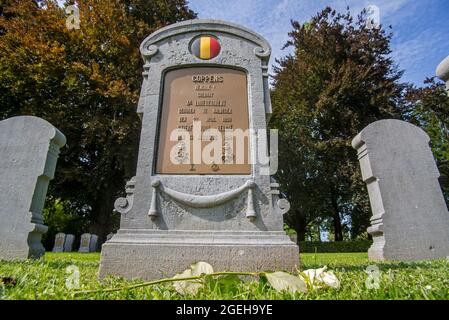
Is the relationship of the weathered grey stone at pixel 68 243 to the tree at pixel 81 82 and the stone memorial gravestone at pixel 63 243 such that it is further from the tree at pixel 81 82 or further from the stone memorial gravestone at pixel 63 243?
the tree at pixel 81 82

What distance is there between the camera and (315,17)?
725 inches

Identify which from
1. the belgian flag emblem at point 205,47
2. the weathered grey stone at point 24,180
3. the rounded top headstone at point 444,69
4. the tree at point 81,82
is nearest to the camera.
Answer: the rounded top headstone at point 444,69

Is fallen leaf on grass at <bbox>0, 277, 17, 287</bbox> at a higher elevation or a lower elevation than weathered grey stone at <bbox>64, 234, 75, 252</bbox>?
lower

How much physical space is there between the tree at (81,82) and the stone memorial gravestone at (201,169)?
29.3 feet

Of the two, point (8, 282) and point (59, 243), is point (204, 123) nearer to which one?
point (8, 282)

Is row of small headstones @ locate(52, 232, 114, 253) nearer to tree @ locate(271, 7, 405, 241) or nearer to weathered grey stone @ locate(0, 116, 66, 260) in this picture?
weathered grey stone @ locate(0, 116, 66, 260)

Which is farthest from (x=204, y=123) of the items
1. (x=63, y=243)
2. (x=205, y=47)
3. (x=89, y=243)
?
(x=63, y=243)

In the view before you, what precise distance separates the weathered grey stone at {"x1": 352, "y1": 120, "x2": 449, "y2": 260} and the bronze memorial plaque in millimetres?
4070

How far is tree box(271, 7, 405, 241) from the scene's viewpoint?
645 inches

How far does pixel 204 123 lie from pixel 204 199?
1.04m

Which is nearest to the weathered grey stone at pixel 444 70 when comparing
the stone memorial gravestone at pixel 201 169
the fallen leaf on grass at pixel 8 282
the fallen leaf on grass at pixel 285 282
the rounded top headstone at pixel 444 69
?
the rounded top headstone at pixel 444 69

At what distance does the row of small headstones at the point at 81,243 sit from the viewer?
13.9 m

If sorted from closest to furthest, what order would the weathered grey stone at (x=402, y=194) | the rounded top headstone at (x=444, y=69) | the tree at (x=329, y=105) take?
the rounded top headstone at (x=444, y=69), the weathered grey stone at (x=402, y=194), the tree at (x=329, y=105)

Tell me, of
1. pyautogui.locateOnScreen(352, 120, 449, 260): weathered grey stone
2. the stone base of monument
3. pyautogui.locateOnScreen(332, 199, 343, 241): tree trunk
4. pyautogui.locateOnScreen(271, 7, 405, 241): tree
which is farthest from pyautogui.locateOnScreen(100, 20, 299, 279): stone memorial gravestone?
pyautogui.locateOnScreen(332, 199, 343, 241): tree trunk
